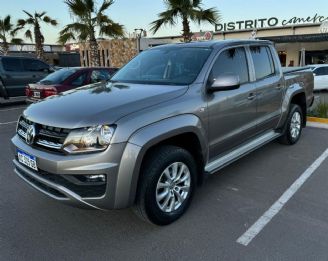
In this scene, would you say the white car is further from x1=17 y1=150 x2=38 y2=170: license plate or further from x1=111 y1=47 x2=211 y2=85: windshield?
x1=17 y1=150 x2=38 y2=170: license plate

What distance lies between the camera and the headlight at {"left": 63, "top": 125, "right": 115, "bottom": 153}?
8.80 feet

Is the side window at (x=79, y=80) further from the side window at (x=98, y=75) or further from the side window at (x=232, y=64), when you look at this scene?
the side window at (x=232, y=64)

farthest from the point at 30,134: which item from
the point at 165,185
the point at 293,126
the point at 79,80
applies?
the point at 79,80

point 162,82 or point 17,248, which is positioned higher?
point 162,82

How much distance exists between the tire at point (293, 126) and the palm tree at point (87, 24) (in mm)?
14112

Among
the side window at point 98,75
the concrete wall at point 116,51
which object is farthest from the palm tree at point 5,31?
the side window at point 98,75

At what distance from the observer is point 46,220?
3.40 m

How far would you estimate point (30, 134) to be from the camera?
3084 millimetres

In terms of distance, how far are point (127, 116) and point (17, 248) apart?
1560mm

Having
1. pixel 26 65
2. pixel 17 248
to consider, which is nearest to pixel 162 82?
pixel 17 248

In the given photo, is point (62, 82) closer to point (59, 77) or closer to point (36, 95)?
point (59, 77)

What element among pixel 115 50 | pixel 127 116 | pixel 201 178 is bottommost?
pixel 201 178

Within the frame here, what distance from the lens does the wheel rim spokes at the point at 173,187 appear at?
10.3 feet

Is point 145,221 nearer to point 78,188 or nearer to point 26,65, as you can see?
point 78,188
